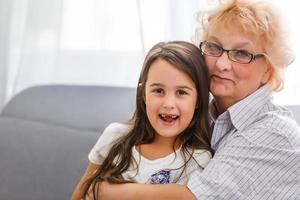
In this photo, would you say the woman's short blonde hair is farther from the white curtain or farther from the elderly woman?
the white curtain

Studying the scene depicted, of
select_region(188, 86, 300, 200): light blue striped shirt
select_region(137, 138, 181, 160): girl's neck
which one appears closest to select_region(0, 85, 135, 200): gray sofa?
select_region(137, 138, 181, 160): girl's neck

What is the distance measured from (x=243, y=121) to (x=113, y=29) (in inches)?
40.1

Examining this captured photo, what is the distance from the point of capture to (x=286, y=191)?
1.28 meters

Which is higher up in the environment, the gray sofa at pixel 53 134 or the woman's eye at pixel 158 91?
the woman's eye at pixel 158 91

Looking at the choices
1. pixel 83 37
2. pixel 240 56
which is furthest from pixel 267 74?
pixel 83 37

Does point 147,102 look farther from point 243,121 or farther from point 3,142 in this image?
point 3,142

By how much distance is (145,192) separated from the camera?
1.30 metres

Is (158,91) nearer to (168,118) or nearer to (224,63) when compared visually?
(168,118)

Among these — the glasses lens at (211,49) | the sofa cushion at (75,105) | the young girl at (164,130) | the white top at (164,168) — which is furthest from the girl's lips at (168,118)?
the sofa cushion at (75,105)

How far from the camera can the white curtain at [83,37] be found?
206cm

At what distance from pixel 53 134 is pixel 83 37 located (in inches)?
21.0

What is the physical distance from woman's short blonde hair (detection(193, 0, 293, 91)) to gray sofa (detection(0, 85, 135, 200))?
0.68 metres

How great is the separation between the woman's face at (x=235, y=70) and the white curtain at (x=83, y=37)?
48 cm

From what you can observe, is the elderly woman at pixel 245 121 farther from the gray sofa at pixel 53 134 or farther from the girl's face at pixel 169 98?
the gray sofa at pixel 53 134
